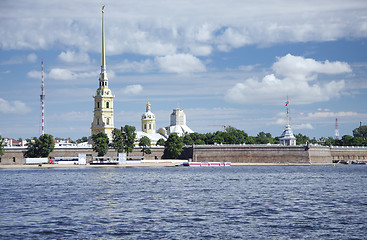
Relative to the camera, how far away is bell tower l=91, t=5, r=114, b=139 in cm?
15800

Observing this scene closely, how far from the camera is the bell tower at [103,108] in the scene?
518ft

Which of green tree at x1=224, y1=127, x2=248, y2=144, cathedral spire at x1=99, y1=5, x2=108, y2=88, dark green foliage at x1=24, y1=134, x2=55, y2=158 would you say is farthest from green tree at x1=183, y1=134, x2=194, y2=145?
dark green foliage at x1=24, y1=134, x2=55, y2=158

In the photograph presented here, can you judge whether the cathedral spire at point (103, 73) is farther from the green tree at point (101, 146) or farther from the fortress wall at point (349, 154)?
the fortress wall at point (349, 154)

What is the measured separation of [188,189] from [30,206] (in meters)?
19.3

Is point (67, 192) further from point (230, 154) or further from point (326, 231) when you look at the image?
point (230, 154)

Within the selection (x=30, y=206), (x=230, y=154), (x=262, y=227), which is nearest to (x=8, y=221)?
(x=30, y=206)

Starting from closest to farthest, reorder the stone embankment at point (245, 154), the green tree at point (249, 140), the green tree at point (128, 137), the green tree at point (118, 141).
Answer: the green tree at point (118, 141) → the green tree at point (128, 137) → the stone embankment at point (245, 154) → the green tree at point (249, 140)

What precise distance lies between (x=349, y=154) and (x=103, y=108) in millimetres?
→ 72910

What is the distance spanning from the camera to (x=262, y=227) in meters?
32.6

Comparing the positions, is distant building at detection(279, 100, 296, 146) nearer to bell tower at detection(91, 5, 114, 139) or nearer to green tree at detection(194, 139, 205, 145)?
green tree at detection(194, 139, 205, 145)

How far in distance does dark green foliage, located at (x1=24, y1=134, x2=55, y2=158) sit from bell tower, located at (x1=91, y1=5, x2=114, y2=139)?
86.6 feet

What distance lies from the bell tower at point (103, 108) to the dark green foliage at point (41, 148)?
26.4 m

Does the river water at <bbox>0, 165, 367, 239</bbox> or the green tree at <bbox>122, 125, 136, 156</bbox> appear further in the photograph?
the green tree at <bbox>122, 125, 136, 156</bbox>

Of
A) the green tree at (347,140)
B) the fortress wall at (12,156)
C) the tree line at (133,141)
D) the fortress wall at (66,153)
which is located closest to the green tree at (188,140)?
the tree line at (133,141)
